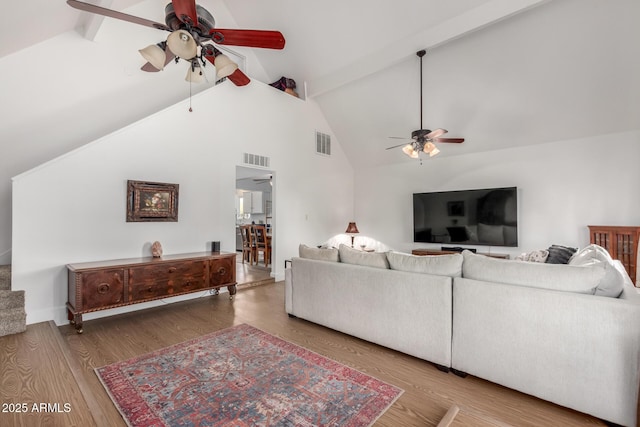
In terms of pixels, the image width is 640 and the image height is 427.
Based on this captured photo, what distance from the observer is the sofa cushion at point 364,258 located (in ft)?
9.15

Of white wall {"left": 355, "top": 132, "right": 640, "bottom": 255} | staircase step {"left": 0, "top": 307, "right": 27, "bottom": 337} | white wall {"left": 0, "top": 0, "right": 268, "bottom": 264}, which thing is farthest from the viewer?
white wall {"left": 355, "top": 132, "right": 640, "bottom": 255}

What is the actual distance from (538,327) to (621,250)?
371 cm

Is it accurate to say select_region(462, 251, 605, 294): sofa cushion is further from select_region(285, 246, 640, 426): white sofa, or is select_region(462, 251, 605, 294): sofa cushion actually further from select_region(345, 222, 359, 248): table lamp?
select_region(345, 222, 359, 248): table lamp

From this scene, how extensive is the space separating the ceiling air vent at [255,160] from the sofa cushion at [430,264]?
10.7 feet

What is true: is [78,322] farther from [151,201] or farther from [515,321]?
[515,321]

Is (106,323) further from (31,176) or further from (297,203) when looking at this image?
(297,203)

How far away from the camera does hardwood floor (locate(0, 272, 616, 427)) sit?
177 centimetres

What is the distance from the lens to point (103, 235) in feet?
11.8

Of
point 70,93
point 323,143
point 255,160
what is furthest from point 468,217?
point 70,93

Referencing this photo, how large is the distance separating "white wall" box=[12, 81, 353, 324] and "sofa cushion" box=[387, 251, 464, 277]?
2954mm

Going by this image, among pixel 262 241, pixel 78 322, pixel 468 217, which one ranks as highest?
pixel 468 217

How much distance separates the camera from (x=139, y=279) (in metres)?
3.39

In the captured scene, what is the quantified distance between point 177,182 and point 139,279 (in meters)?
1.45

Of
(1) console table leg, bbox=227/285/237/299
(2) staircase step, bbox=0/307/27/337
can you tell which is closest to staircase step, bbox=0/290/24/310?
(2) staircase step, bbox=0/307/27/337
